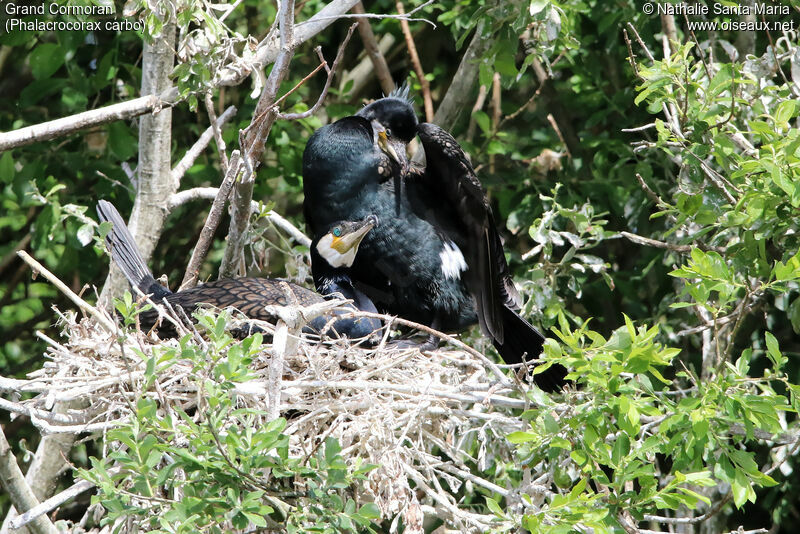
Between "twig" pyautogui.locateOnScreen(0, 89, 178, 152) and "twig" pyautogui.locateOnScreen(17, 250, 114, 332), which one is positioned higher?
"twig" pyautogui.locateOnScreen(0, 89, 178, 152)

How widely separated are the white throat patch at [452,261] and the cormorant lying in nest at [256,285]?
0.34m

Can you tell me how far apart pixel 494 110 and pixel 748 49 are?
4.28ft

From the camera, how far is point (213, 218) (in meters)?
3.30

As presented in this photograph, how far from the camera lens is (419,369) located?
124 inches

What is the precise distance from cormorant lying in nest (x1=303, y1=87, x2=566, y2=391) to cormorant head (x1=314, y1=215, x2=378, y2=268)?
2.1 inches

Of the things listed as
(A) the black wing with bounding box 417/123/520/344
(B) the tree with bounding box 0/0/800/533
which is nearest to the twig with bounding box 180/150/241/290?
(B) the tree with bounding box 0/0/800/533

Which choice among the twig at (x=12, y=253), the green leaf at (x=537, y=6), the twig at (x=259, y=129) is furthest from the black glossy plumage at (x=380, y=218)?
the twig at (x=12, y=253)

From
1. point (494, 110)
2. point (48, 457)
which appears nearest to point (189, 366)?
point (48, 457)

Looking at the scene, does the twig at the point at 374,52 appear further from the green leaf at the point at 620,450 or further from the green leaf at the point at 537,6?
the green leaf at the point at 620,450

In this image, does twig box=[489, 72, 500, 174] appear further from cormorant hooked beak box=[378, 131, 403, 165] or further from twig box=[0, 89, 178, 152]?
twig box=[0, 89, 178, 152]

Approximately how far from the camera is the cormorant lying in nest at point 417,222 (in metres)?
3.64

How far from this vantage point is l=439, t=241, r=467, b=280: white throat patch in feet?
12.4

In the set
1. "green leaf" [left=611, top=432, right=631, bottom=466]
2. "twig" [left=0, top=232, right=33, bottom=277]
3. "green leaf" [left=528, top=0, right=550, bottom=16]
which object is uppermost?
"green leaf" [left=528, top=0, right=550, bottom=16]

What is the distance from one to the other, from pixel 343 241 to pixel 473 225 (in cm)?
53
